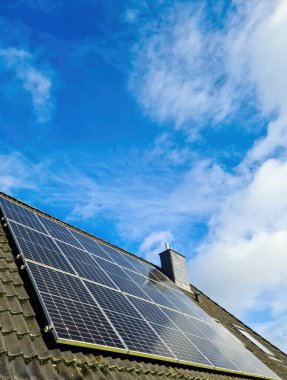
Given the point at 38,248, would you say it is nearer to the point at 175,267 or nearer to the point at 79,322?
the point at 79,322

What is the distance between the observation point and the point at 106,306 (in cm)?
667

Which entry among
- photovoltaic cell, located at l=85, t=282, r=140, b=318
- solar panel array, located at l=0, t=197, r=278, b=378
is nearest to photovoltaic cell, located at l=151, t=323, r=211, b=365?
solar panel array, located at l=0, t=197, r=278, b=378

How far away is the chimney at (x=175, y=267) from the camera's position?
16.5 meters

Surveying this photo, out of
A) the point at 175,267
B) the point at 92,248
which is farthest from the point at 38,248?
the point at 175,267

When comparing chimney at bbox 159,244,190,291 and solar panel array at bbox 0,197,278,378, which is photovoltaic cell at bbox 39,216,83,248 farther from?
chimney at bbox 159,244,190,291

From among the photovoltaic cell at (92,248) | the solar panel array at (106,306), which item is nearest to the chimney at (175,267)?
the solar panel array at (106,306)

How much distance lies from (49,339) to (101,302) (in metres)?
1.84

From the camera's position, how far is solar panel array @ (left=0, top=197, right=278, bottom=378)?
5.55 m

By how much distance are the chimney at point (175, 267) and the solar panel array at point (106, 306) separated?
4887mm

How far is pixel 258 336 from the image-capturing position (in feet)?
60.1

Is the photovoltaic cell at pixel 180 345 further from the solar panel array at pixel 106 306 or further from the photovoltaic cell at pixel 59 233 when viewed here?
the photovoltaic cell at pixel 59 233

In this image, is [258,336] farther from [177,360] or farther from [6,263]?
[6,263]

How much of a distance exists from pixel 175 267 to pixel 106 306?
10647 millimetres

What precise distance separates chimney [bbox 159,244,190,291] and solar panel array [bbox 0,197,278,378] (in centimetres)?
489
